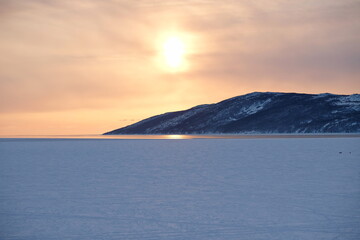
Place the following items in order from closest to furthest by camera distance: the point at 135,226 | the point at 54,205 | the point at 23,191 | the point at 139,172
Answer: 1. the point at 135,226
2. the point at 54,205
3. the point at 23,191
4. the point at 139,172

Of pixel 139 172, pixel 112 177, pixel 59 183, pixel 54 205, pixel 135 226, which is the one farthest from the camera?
pixel 139 172

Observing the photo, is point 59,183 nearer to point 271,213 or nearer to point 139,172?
point 139,172

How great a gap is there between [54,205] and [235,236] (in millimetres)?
7946

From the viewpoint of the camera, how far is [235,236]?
12.4 meters

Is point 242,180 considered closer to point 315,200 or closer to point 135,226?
point 315,200

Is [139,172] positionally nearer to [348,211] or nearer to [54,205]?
[54,205]

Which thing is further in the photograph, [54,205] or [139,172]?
[139,172]

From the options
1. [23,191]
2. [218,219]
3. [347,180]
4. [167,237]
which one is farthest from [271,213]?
[23,191]

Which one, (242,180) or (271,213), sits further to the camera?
(242,180)

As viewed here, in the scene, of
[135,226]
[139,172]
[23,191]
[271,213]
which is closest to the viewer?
[135,226]

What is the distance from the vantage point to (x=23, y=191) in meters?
20.8

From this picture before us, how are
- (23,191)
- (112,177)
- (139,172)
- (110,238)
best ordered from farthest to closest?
1. (139,172)
2. (112,177)
3. (23,191)
4. (110,238)

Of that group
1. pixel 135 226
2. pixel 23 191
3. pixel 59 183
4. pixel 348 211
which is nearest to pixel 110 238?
pixel 135 226

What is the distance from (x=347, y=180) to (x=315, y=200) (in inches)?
279
